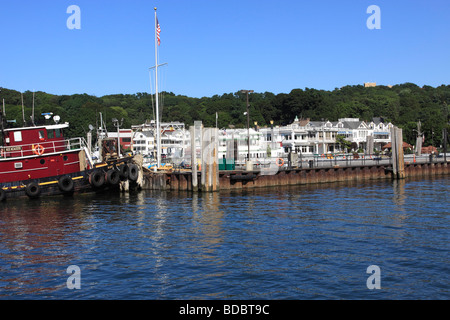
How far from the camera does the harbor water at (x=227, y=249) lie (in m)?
15.8

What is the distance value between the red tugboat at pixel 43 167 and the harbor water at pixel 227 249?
3.20 metres

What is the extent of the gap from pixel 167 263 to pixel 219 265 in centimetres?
208

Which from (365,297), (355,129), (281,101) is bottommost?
(365,297)

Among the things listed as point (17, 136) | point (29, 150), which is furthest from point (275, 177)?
point (17, 136)

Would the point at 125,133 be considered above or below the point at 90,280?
above

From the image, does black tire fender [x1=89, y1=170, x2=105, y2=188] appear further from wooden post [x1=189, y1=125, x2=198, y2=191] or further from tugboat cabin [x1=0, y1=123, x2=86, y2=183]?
wooden post [x1=189, y1=125, x2=198, y2=191]

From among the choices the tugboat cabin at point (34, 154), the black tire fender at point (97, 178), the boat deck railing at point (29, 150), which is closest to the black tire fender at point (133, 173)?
the black tire fender at point (97, 178)

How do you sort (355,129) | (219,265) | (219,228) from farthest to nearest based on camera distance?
(355,129)
(219,228)
(219,265)

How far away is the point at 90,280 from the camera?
16.8 metres

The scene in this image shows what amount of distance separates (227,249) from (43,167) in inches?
959

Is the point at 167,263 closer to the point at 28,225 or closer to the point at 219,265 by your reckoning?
the point at 219,265

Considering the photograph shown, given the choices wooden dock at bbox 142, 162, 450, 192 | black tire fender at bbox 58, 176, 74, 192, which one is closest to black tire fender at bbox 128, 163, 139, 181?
wooden dock at bbox 142, 162, 450, 192

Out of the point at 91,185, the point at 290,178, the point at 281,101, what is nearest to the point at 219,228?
the point at 91,185

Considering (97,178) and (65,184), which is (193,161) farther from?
(65,184)
